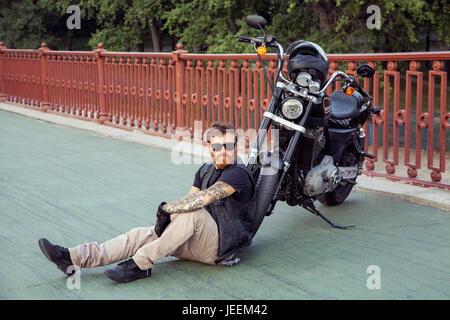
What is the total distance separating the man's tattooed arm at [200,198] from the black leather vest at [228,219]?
0.39 ft

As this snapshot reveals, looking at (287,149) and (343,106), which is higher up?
(343,106)

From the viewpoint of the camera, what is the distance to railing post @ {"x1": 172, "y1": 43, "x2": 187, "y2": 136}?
10180mm

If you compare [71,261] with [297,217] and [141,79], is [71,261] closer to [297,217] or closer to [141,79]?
[297,217]

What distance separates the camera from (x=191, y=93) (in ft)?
32.6

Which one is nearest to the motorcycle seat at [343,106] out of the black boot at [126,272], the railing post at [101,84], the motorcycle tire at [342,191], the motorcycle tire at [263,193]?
the motorcycle tire at [342,191]

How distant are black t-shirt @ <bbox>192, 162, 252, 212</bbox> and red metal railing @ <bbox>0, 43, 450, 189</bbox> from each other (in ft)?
9.28

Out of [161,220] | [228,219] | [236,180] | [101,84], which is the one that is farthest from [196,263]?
[101,84]

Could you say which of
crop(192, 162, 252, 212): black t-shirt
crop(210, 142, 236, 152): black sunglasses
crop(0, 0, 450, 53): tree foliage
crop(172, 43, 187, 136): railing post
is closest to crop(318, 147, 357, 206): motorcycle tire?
crop(192, 162, 252, 212): black t-shirt

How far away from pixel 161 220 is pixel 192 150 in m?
5.21

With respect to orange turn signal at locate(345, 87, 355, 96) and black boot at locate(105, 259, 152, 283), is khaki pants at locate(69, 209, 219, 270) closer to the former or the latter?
black boot at locate(105, 259, 152, 283)

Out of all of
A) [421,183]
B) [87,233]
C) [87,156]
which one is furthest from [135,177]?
[421,183]

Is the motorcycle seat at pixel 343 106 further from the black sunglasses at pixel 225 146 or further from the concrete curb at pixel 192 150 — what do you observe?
the black sunglasses at pixel 225 146

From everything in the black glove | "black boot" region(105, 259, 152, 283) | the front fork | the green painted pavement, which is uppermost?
the front fork

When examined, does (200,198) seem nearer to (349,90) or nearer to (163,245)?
(163,245)
